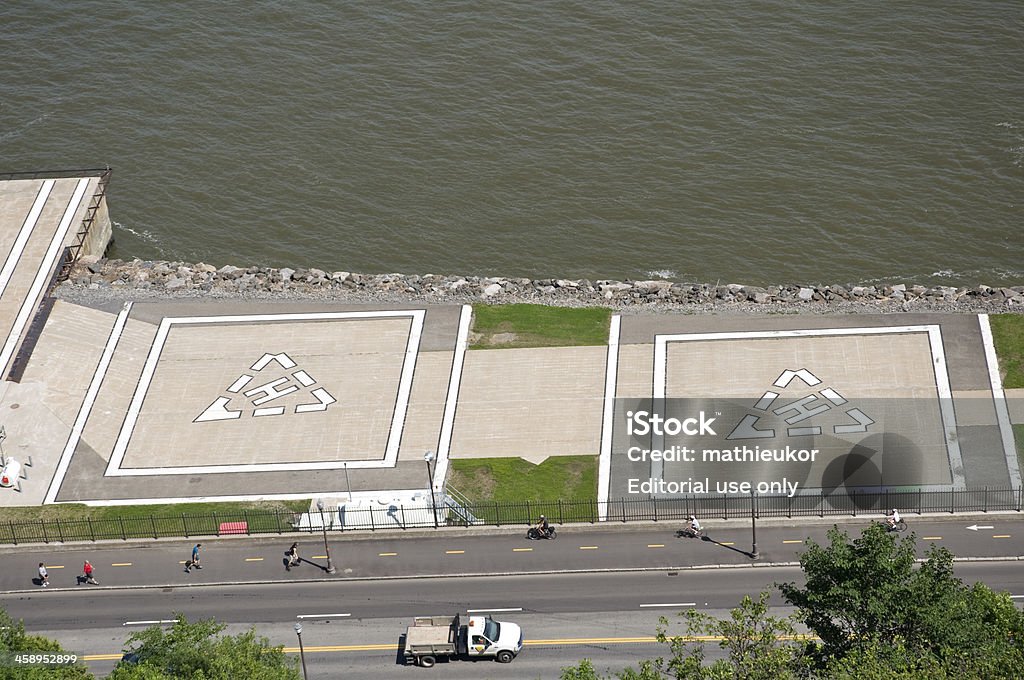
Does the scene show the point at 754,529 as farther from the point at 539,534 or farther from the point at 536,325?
the point at 536,325

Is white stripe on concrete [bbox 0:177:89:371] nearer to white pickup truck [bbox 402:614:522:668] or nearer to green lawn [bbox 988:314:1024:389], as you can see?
white pickup truck [bbox 402:614:522:668]

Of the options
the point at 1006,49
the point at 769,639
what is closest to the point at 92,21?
the point at 1006,49

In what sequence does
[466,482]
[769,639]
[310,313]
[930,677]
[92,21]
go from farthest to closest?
[92,21], [310,313], [466,482], [769,639], [930,677]

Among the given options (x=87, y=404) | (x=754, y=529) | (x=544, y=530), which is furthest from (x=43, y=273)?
(x=754, y=529)

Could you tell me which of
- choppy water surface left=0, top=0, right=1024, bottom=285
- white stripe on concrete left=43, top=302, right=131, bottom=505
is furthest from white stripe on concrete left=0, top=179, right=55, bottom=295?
white stripe on concrete left=43, top=302, right=131, bottom=505

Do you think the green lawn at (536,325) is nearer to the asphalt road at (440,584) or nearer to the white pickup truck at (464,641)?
the asphalt road at (440,584)

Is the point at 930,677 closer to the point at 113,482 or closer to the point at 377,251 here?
the point at 113,482
